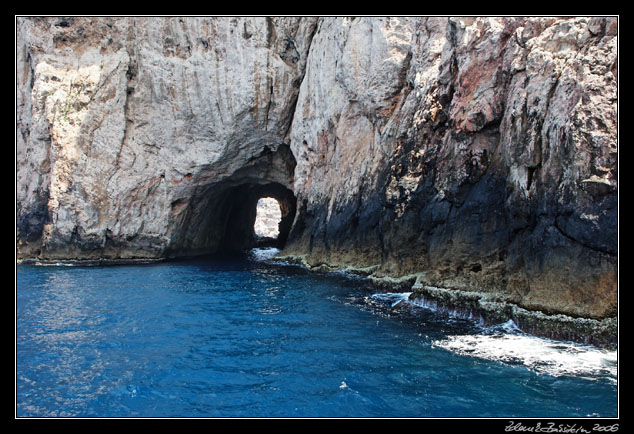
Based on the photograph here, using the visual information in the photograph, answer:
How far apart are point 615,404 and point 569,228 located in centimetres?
378

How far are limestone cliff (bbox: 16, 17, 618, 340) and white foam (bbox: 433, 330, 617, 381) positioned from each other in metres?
0.76

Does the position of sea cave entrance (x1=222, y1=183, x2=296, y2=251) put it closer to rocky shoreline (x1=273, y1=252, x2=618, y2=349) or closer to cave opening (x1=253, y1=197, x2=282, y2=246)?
rocky shoreline (x1=273, y1=252, x2=618, y2=349)

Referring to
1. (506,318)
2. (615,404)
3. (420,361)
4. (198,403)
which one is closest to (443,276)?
(506,318)

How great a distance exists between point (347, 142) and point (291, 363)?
14.7m

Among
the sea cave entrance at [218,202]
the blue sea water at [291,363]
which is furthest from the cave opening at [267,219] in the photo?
the blue sea water at [291,363]

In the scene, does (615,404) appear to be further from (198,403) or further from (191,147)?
(191,147)

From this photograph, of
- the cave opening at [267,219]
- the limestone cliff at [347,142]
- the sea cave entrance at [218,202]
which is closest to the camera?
the limestone cliff at [347,142]

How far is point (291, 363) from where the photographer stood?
7.35 m

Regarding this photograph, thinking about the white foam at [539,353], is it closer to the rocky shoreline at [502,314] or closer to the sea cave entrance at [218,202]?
the rocky shoreline at [502,314]

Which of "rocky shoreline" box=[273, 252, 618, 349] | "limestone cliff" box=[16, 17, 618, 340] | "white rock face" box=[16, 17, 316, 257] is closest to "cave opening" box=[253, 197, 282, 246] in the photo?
"limestone cliff" box=[16, 17, 618, 340]

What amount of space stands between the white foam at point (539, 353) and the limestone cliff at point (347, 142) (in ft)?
2.49

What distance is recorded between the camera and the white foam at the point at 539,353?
259 inches

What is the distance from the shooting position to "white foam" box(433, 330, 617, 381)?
659 centimetres

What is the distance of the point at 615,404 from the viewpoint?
17.9 ft
